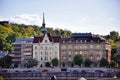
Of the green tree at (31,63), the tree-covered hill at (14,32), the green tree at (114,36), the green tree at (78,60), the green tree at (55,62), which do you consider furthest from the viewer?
the green tree at (114,36)

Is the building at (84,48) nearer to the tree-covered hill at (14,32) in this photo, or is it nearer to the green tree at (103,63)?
the green tree at (103,63)

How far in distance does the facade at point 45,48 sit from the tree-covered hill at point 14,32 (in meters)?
16.6

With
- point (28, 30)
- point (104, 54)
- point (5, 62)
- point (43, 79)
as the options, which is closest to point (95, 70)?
point (43, 79)

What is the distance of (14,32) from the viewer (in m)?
132

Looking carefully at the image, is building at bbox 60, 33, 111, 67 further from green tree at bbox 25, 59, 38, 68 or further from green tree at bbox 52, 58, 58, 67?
green tree at bbox 25, 59, 38, 68

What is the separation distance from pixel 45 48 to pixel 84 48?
7203mm

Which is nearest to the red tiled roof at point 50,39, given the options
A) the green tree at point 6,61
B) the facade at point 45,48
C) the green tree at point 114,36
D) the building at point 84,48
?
the facade at point 45,48

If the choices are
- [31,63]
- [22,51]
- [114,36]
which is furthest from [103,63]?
[114,36]

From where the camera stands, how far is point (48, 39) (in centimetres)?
10088

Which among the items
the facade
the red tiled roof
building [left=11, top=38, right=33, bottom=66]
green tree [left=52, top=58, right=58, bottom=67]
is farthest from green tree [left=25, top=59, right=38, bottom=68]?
the red tiled roof

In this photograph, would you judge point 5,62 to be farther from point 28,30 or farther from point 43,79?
point 28,30

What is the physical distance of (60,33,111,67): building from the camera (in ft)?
321

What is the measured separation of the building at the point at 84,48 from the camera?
9775 cm

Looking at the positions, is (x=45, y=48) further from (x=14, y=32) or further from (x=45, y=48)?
(x=14, y=32)
